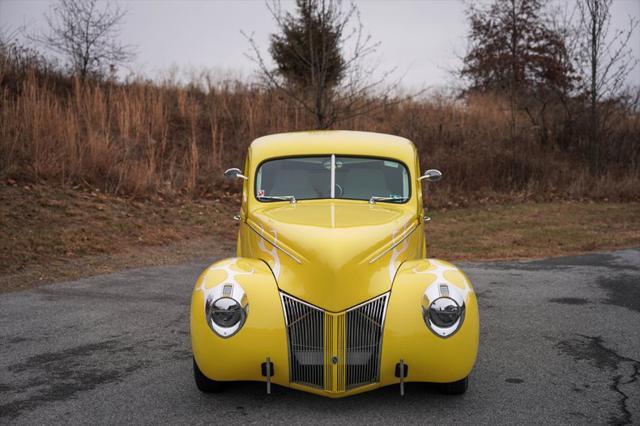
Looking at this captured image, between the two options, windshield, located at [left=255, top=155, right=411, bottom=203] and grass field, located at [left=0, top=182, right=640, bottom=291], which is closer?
windshield, located at [left=255, top=155, right=411, bottom=203]

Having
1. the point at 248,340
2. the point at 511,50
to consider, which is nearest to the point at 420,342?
the point at 248,340

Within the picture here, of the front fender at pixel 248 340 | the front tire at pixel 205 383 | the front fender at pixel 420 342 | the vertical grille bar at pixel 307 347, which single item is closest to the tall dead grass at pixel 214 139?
the front tire at pixel 205 383

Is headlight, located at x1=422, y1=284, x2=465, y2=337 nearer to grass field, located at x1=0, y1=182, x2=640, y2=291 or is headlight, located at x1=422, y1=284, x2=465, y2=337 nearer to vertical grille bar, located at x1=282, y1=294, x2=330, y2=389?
vertical grille bar, located at x1=282, y1=294, x2=330, y2=389

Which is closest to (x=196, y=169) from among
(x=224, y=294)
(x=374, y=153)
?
(x=374, y=153)

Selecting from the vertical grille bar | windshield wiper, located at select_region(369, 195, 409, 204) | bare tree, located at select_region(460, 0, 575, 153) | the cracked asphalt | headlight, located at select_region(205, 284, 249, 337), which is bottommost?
the cracked asphalt

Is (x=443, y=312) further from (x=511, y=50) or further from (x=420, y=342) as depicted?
(x=511, y=50)

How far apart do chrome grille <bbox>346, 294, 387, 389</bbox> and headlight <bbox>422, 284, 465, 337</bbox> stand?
31 centimetres

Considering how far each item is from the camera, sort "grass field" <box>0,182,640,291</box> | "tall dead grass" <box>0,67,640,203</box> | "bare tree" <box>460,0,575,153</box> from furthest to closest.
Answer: "bare tree" <box>460,0,575,153</box> → "tall dead grass" <box>0,67,640,203</box> → "grass field" <box>0,182,640,291</box>

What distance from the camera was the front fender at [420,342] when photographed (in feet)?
14.3

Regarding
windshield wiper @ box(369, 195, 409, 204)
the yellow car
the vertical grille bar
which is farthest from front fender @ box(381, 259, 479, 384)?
windshield wiper @ box(369, 195, 409, 204)

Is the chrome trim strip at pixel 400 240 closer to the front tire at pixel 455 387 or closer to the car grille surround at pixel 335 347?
the car grille surround at pixel 335 347

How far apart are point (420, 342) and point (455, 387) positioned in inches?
21.2

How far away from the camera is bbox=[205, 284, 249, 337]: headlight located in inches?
173

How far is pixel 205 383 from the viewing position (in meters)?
4.66
